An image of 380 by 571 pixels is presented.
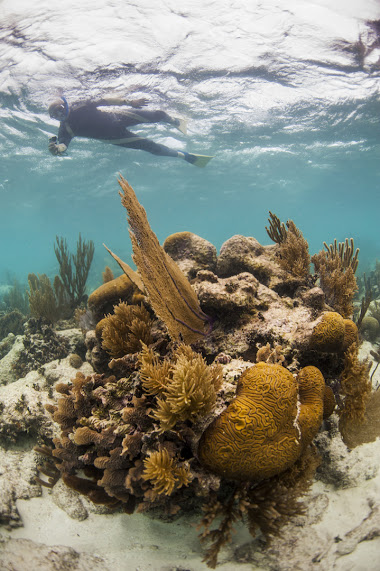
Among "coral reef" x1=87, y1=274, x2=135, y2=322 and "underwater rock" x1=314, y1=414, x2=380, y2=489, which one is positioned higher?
"coral reef" x1=87, y1=274, x2=135, y2=322

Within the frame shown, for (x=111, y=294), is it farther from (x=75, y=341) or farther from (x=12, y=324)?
(x=12, y=324)

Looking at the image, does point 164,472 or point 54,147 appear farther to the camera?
point 54,147

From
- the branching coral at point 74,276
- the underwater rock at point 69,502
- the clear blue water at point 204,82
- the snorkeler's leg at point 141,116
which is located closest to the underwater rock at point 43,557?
the underwater rock at point 69,502

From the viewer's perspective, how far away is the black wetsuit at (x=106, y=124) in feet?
29.2

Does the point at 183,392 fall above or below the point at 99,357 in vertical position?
above

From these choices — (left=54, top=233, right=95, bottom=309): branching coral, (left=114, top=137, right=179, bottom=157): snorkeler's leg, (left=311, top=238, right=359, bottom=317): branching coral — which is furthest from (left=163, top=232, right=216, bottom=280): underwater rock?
(left=114, top=137, right=179, bottom=157): snorkeler's leg

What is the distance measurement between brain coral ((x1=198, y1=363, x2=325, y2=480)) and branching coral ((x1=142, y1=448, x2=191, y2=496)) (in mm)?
213

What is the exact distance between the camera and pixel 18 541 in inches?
101

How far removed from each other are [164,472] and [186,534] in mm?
1167

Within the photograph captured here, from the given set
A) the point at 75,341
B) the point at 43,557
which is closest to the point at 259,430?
the point at 43,557

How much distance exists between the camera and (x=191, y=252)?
16.7ft

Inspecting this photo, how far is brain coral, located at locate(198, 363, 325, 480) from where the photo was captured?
81.5 inches

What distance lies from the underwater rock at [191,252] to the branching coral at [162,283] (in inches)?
57.9

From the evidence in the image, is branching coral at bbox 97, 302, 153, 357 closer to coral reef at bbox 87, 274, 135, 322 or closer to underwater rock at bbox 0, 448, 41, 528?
coral reef at bbox 87, 274, 135, 322
